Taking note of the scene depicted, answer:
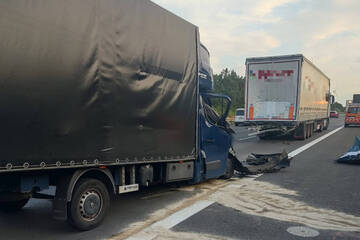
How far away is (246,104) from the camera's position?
737 inches

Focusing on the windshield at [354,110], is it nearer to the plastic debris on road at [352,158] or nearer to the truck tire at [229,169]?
the plastic debris on road at [352,158]

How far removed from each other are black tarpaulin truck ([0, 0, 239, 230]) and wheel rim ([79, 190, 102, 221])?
15mm

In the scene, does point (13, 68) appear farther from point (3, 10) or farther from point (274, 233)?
point (274, 233)

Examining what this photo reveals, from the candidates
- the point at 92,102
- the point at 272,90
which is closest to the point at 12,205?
the point at 92,102

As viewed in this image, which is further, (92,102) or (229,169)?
(229,169)

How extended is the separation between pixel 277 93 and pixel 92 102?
14.8 m

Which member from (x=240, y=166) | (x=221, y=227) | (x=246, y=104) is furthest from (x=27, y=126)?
(x=246, y=104)

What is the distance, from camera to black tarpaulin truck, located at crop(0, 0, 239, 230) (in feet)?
12.8

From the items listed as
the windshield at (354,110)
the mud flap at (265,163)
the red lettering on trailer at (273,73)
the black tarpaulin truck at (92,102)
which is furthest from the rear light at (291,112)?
the windshield at (354,110)

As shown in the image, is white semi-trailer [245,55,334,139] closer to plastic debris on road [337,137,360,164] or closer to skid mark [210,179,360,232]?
plastic debris on road [337,137,360,164]

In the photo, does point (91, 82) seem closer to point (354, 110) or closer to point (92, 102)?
point (92, 102)

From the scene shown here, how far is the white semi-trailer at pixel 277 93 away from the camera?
58.0 ft

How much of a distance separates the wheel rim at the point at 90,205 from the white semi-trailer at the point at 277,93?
572 inches

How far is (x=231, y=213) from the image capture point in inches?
229
